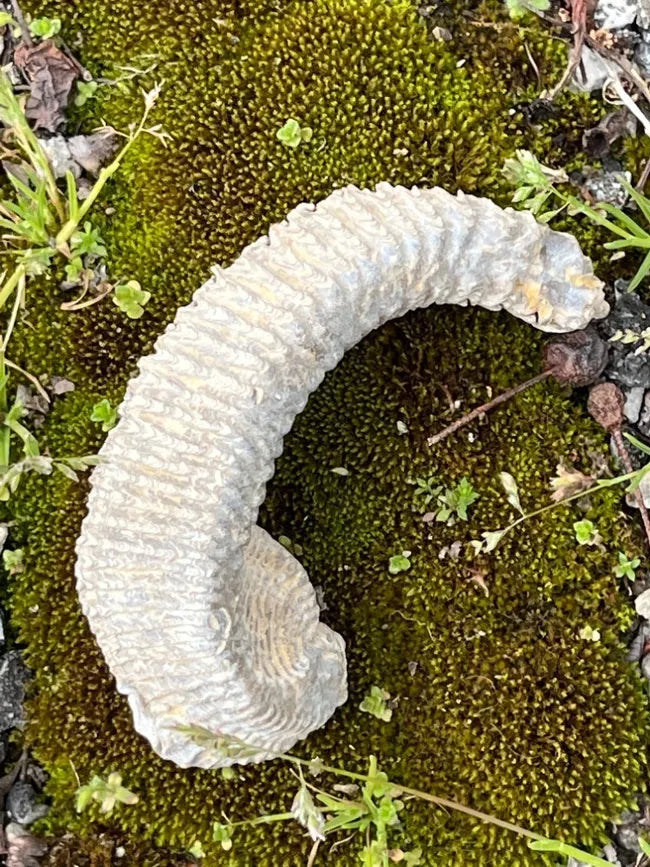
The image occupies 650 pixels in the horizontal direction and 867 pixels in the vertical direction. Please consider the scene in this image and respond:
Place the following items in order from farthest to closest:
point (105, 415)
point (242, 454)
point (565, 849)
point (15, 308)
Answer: point (105, 415) → point (15, 308) → point (242, 454) → point (565, 849)

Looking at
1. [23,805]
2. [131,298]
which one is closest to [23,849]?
[23,805]

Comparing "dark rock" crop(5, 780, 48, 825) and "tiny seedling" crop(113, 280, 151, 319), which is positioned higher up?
"tiny seedling" crop(113, 280, 151, 319)

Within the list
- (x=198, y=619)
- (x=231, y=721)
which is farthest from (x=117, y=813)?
(x=198, y=619)

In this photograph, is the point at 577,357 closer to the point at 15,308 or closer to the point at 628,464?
the point at 628,464

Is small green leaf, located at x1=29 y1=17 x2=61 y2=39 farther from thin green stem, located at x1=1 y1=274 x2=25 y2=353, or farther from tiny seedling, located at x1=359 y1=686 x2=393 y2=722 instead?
tiny seedling, located at x1=359 y1=686 x2=393 y2=722

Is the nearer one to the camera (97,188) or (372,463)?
(97,188)

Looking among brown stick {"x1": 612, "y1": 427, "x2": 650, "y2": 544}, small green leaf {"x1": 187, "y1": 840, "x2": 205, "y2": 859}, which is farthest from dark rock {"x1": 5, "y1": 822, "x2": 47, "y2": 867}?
brown stick {"x1": 612, "y1": 427, "x2": 650, "y2": 544}
